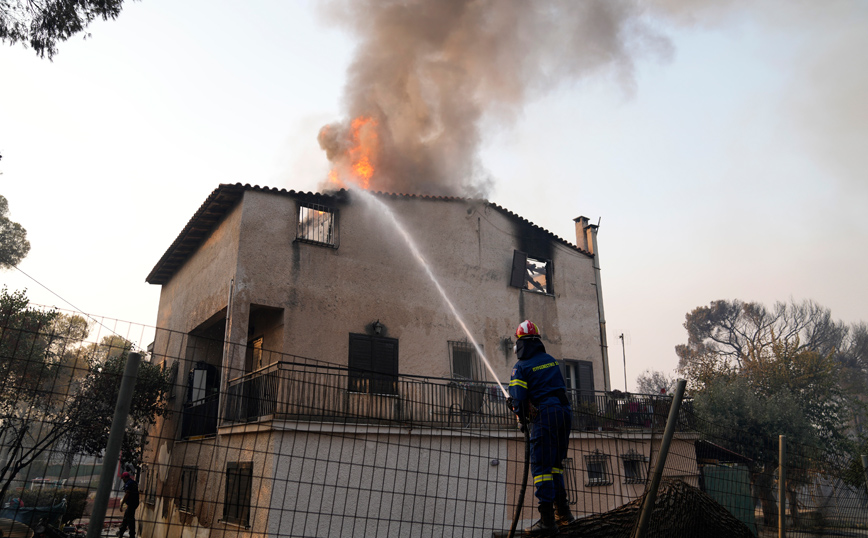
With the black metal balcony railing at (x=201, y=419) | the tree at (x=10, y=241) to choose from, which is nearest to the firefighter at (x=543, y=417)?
the black metal balcony railing at (x=201, y=419)

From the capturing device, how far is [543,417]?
16.1 ft

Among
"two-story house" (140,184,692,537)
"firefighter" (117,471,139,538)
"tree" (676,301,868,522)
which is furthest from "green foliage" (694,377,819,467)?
"firefighter" (117,471,139,538)

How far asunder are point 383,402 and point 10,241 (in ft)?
91.0

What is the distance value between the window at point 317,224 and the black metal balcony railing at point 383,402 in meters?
3.57

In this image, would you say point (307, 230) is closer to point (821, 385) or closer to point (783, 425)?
point (783, 425)

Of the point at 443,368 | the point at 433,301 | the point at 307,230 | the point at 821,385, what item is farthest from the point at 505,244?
the point at 821,385

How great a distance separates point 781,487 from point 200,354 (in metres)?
16.2

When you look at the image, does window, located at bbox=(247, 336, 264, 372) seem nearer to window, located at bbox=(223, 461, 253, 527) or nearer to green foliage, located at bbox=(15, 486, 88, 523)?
window, located at bbox=(223, 461, 253, 527)

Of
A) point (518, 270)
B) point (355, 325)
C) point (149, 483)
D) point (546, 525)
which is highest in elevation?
point (518, 270)

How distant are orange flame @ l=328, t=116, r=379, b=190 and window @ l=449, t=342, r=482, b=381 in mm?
5910

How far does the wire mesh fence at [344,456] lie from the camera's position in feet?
15.3

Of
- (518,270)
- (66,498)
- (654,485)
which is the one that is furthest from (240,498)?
(654,485)

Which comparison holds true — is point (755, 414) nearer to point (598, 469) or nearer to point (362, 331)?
point (598, 469)

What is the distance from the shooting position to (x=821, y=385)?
30750 millimetres
